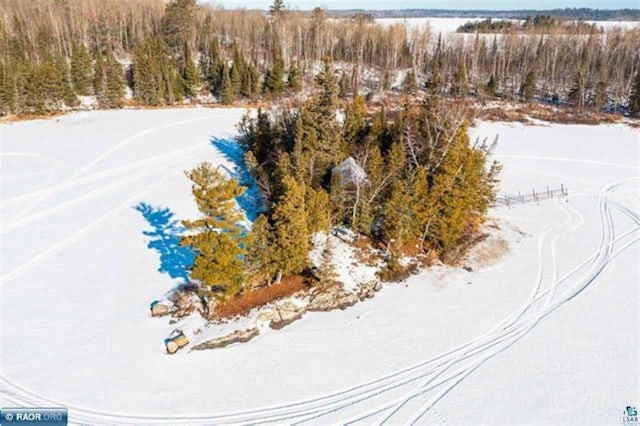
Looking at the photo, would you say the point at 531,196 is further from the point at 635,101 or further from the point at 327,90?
the point at 635,101

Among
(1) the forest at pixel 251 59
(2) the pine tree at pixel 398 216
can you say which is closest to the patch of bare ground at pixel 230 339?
(2) the pine tree at pixel 398 216

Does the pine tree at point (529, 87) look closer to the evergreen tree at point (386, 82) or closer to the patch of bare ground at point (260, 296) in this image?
the evergreen tree at point (386, 82)

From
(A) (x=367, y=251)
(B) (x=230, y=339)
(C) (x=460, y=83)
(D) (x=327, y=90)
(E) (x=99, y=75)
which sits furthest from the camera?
(C) (x=460, y=83)

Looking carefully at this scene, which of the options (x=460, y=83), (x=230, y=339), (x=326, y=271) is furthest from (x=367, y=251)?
(x=460, y=83)

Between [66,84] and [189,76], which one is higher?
[189,76]

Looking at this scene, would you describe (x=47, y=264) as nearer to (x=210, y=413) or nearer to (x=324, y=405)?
(x=210, y=413)

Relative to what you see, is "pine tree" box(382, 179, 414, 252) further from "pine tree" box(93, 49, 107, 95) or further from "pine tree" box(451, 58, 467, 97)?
"pine tree" box(451, 58, 467, 97)
